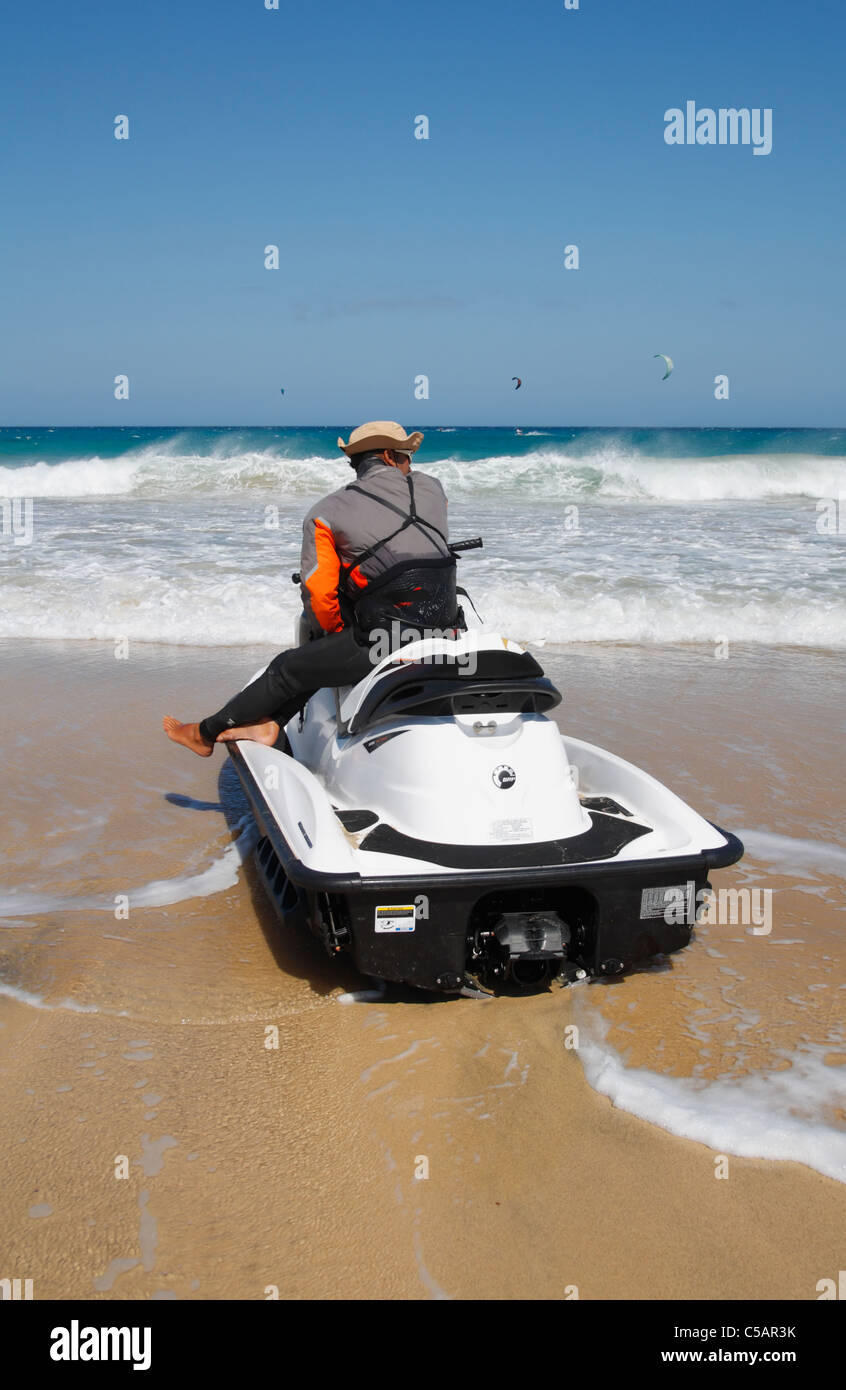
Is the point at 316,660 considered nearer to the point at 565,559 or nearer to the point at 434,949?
the point at 434,949

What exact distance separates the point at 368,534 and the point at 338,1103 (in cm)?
194

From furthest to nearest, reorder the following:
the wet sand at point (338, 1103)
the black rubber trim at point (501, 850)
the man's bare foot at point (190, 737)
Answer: the man's bare foot at point (190, 737) < the black rubber trim at point (501, 850) < the wet sand at point (338, 1103)

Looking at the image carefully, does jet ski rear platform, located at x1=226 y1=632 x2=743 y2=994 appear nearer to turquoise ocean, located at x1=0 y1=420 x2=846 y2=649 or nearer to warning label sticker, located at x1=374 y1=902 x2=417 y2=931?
warning label sticker, located at x1=374 y1=902 x2=417 y2=931

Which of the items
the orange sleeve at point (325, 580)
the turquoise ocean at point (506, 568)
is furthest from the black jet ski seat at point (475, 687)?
the turquoise ocean at point (506, 568)

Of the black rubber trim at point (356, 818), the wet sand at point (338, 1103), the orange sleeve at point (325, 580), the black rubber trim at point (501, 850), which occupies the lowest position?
the wet sand at point (338, 1103)

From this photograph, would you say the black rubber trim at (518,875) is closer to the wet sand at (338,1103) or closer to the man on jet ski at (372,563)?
the wet sand at (338,1103)

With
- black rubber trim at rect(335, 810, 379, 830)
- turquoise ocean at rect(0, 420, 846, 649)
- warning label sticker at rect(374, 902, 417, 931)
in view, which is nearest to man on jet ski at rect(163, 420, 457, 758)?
black rubber trim at rect(335, 810, 379, 830)

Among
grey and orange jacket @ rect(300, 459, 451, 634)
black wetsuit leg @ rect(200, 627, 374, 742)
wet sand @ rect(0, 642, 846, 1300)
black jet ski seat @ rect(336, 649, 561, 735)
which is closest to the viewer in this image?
wet sand @ rect(0, 642, 846, 1300)

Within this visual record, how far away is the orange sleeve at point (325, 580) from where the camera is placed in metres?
3.86

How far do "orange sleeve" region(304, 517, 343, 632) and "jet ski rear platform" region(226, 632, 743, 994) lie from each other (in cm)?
55

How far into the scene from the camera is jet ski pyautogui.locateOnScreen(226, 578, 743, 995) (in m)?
3.00

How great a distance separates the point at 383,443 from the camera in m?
3.97

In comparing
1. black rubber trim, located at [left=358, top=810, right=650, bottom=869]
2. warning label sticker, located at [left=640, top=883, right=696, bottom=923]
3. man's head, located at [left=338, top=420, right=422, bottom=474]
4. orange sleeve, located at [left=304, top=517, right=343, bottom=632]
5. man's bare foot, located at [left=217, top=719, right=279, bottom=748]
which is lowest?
warning label sticker, located at [left=640, top=883, right=696, bottom=923]
